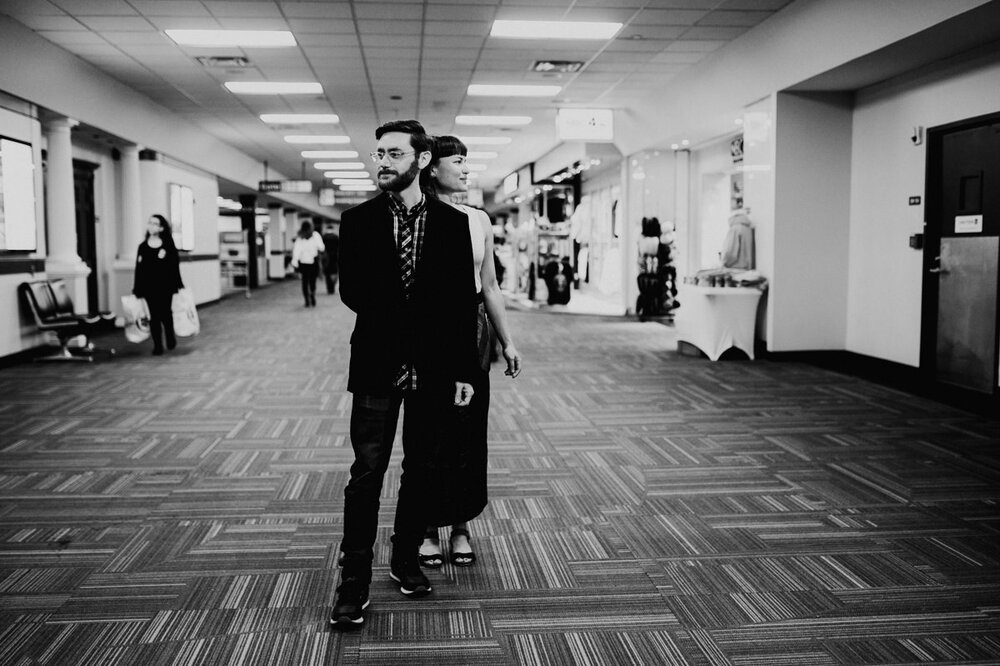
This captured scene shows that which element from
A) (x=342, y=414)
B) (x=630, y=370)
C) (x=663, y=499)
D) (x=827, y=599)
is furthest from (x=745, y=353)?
(x=827, y=599)

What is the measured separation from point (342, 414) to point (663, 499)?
2701mm

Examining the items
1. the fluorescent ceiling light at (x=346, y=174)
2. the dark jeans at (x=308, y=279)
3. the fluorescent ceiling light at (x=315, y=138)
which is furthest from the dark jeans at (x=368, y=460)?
the fluorescent ceiling light at (x=346, y=174)

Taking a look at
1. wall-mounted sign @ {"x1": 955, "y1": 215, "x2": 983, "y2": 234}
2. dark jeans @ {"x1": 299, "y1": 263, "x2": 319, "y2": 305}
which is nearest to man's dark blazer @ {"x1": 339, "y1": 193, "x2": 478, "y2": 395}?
wall-mounted sign @ {"x1": 955, "y1": 215, "x2": 983, "y2": 234}

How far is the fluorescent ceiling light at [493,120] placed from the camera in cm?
1394

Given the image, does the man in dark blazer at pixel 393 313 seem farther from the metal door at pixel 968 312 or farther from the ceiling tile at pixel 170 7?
the ceiling tile at pixel 170 7

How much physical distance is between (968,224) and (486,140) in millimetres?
11288

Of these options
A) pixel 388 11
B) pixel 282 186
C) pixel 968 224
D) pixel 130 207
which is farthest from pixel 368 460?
pixel 282 186

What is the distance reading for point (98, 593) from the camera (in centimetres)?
280

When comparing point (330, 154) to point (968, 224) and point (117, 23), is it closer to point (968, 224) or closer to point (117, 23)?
point (117, 23)

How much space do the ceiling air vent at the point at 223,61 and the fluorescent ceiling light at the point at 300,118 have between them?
373 centimetres

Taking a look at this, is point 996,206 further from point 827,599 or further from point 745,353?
point 827,599

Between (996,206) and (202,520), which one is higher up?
(996,206)

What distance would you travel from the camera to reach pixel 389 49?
9086 millimetres

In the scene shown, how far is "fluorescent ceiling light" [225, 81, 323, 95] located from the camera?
10984mm
